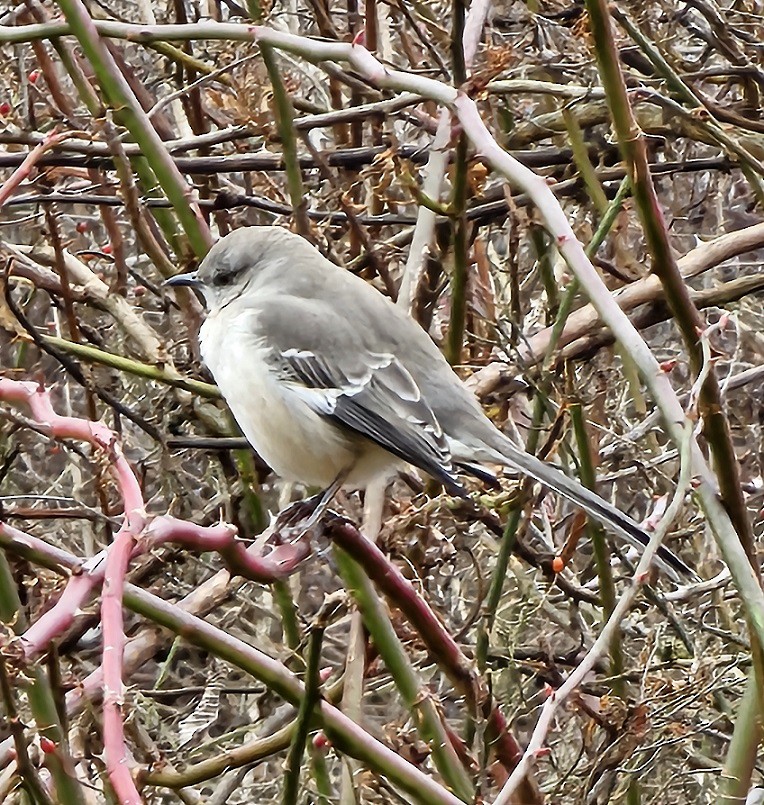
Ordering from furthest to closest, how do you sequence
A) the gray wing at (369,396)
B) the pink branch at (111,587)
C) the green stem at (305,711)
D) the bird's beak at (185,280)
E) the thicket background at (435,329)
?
the bird's beak at (185,280), the gray wing at (369,396), the thicket background at (435,329), the green stem at (305,711), the pink branch at (111,587)

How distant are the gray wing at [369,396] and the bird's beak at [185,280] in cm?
30

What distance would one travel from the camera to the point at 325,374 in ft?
10.3

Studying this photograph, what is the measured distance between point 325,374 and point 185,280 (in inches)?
17.4

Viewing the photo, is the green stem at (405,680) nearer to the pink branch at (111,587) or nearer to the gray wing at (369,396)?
the gray wing at (369,396)

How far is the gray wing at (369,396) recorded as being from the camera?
298 cm

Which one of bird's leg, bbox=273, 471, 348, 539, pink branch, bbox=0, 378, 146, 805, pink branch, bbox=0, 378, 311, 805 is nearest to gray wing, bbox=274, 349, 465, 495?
bird's leg, bbox=273, 471, 348, 539

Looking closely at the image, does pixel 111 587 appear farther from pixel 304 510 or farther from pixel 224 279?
pixel 224 279

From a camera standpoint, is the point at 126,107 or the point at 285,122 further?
the point at 285,122

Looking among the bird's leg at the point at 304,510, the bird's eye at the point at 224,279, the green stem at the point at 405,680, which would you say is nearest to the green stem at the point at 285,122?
the bird's eye at the point at 224,279

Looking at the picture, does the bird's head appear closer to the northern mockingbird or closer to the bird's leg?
the northern mockingbird

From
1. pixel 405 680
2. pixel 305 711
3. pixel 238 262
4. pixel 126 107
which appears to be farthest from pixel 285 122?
pixel 305 711

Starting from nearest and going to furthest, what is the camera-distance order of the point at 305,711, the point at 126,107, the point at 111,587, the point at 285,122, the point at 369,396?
the point at 111,587 → the point at 305,711 → the point at 126,107 → the point at 285,122 → the point at 369,396

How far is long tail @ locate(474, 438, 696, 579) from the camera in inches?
94.3

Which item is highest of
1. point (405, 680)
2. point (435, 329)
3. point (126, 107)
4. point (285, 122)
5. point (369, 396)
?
point (126, 107)
